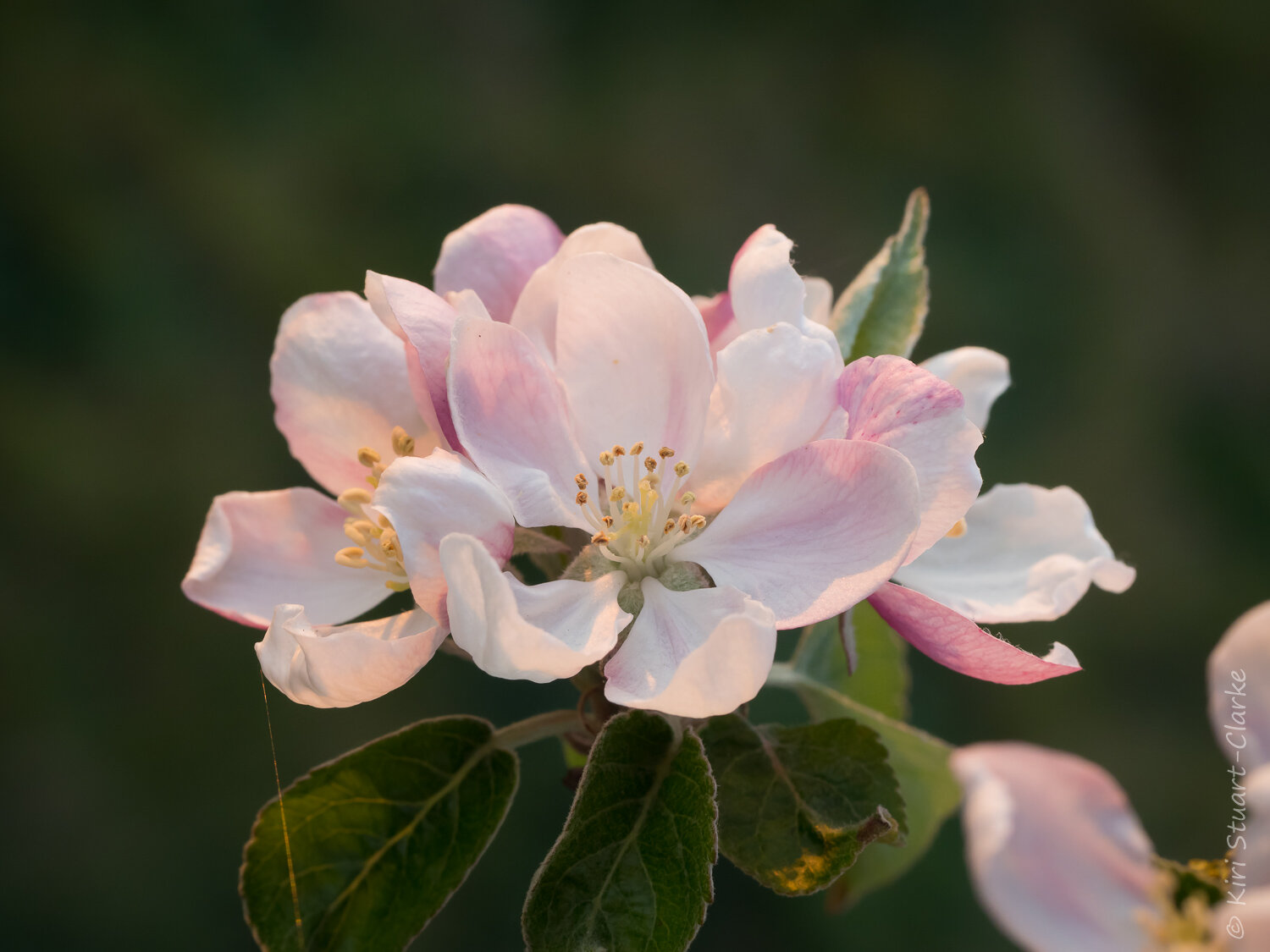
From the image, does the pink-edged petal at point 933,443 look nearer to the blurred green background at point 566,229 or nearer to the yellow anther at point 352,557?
the yellow anther at point 352,557

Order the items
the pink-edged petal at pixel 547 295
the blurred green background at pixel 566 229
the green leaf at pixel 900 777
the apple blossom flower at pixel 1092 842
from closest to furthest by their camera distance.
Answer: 1. the apple blossom flower at pixel 1092 842
2. the pink-edged petal at pixel 547 295
3. the green leaf at pixel 900 777
4. the blurred green background at pixel 566 229

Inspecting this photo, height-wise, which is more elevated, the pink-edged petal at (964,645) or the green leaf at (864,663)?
the pink-edged petal at (964,645)

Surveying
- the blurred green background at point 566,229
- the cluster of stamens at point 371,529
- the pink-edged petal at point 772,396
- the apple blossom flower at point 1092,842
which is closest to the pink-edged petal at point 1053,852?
the apple blossom flower at point 1092,842

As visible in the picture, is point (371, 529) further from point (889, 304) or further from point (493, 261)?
point (889, 304)

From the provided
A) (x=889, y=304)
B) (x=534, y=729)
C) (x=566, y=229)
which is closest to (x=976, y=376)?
(x=889, y=304)

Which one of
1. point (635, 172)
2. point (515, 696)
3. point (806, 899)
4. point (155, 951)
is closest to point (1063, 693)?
point (806, 899)

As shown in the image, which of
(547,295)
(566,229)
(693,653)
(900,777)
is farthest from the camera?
(566,229)
